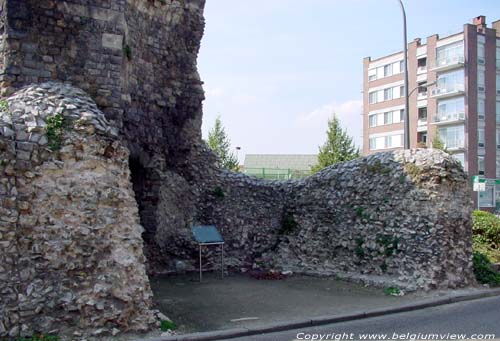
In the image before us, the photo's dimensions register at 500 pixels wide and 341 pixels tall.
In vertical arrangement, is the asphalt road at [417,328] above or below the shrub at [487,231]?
below

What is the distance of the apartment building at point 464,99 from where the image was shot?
43.3 meters

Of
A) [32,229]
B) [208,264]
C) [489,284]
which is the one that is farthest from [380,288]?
[32,229]

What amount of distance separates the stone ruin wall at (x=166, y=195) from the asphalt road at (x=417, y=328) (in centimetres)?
148

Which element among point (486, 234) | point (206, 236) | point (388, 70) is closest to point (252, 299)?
point (206, 236)

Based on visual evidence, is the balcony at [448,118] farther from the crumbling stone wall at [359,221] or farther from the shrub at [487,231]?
the crumbling stone wall at [359,221]

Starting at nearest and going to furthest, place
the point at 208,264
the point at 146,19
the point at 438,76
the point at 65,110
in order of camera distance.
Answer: the point at 65,110 < the point at 146,19 < the point at 208,264 < the point at 438,76

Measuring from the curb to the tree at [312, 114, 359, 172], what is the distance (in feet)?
73.9

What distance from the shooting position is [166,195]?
1227 centimetres

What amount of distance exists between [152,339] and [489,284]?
7501 mm

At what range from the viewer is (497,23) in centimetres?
4534

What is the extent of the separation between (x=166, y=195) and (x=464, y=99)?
123 ft

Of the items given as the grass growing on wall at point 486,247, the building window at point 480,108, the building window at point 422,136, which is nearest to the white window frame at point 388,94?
the building window at point 422,136

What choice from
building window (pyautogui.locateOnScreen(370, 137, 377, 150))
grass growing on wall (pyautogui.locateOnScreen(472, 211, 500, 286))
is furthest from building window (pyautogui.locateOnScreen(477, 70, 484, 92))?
grass growing on wall (pyautogui.locateOnScreen(472, 211, 500, 286))

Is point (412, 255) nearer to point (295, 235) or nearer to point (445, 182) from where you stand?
point (445, 182)
